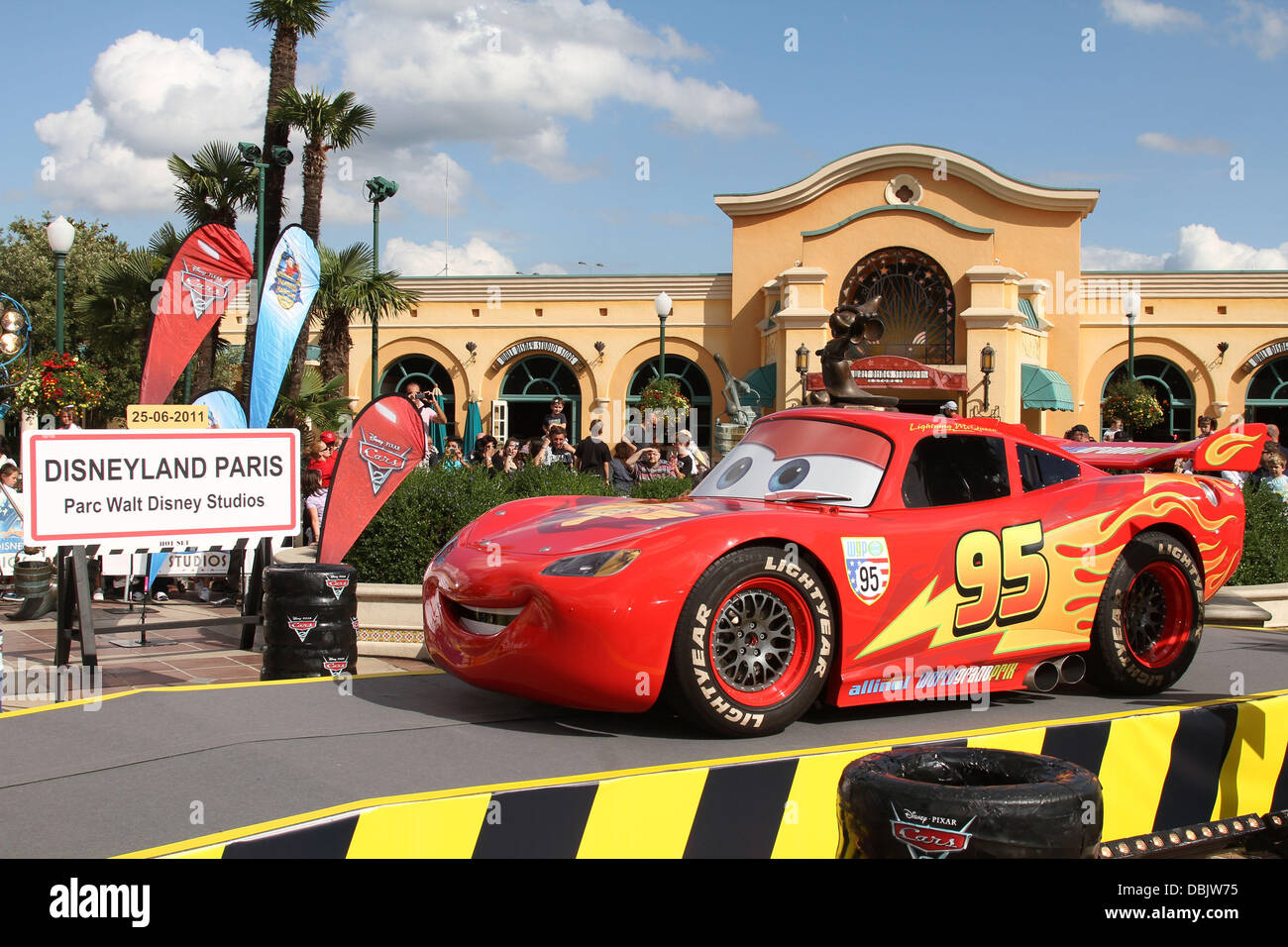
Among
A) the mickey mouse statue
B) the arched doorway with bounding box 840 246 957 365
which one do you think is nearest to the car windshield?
the mickey mouse statue

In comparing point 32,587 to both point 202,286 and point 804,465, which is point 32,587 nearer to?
point 202,286

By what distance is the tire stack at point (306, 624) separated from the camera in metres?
6.37

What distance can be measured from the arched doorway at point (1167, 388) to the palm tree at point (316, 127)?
886 inches

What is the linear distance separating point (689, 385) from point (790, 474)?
27.3 meters

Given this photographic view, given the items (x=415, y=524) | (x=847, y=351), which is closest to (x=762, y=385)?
(x=415, y=524)

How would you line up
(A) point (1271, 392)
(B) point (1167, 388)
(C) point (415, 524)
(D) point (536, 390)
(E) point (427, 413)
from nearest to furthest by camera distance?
1. (C) point (415, 524)
2. (E) point (427, 413)
3. (A) point (1271, 392)
4. (B) point (1167, 388)
5. (D) point (536, 390)

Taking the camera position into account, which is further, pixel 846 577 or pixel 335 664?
pixel 335 664

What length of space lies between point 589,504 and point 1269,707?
123 inches

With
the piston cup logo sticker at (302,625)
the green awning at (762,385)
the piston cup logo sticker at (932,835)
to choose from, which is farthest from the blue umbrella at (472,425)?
the piston cup logo sticker at (932,835)

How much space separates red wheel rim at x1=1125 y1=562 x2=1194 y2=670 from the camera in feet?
18.5

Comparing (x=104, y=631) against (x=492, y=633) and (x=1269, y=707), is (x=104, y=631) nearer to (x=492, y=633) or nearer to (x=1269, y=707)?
(x=492, y=633)

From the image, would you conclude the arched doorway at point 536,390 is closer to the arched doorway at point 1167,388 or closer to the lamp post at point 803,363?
the lamp post at point 803,363

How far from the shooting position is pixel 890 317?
3091cm
